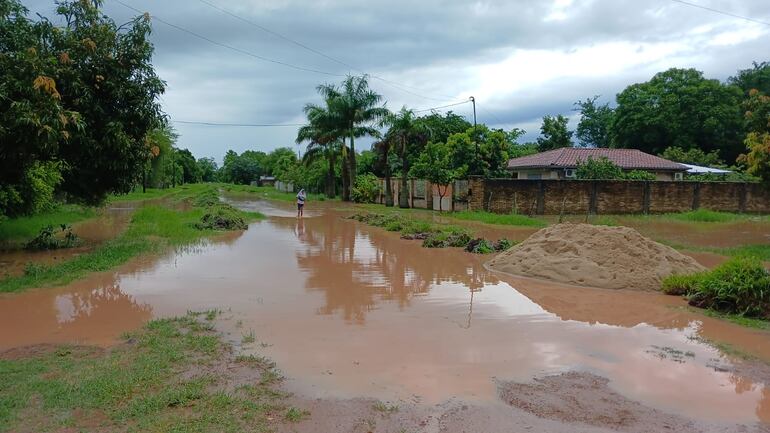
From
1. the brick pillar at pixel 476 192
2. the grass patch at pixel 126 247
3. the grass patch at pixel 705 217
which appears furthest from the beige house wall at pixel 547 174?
the grass patch at pixel 126 247

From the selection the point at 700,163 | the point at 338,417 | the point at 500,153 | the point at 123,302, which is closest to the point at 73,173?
the point at 123,302

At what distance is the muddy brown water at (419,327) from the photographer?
574cm

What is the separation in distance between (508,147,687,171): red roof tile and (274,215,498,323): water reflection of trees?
63.0 ft

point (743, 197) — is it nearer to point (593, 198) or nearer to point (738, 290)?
point (593, 198)

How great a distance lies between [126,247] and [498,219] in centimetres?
1606

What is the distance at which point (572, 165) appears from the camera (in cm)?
3506

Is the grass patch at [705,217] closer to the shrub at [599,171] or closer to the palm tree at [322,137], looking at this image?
the shrub at [599,171]

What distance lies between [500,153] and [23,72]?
28.6 meters

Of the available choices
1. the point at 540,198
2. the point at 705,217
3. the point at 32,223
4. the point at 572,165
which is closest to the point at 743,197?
the point at 705,217

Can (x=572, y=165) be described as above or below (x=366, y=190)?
above

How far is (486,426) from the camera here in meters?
4.71

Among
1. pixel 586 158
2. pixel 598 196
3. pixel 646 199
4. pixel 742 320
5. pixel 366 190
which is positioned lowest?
pixel 742 320

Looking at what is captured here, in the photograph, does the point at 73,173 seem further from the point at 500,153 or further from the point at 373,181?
the point at 373,181

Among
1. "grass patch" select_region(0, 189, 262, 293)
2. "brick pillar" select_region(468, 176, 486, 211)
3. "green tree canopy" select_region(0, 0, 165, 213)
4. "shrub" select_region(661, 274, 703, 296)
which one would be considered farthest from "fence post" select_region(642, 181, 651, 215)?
"green tree canopy" select_region(0, 0, 165, 213)
